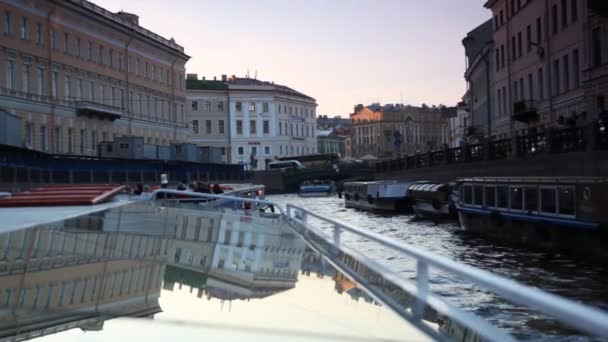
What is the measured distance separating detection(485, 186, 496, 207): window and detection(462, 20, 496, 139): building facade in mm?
30177

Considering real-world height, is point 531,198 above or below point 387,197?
above

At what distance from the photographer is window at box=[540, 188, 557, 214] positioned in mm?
19281

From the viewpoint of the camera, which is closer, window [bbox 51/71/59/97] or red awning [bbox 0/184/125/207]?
red awning [bbox 0/184/125/207]

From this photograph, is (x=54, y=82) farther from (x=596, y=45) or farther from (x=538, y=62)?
(x=596, y=45)

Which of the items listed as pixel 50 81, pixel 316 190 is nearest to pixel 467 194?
pixel 50 81

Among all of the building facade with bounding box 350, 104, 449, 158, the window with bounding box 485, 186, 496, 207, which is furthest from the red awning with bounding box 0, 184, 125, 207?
the building facade with bounding box 350, 104, 449, 158

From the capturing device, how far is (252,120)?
4198 inches

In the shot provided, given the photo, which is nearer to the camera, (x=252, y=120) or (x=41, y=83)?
(x=41, y=83)

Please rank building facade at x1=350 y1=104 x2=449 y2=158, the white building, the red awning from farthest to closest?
building facade at x1=350 y1=104 x2=449 y2=158
the white building
the red awning

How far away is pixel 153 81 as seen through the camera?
67.0 metres

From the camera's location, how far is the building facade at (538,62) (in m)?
36.0

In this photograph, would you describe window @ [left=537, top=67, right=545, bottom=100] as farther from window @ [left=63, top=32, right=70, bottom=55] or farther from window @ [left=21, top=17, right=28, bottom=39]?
window @ [left=63, top=32, right=70, bottom=55]

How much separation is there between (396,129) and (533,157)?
409ft

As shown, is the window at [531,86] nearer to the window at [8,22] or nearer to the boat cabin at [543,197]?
the boat cabin at [543,197]
